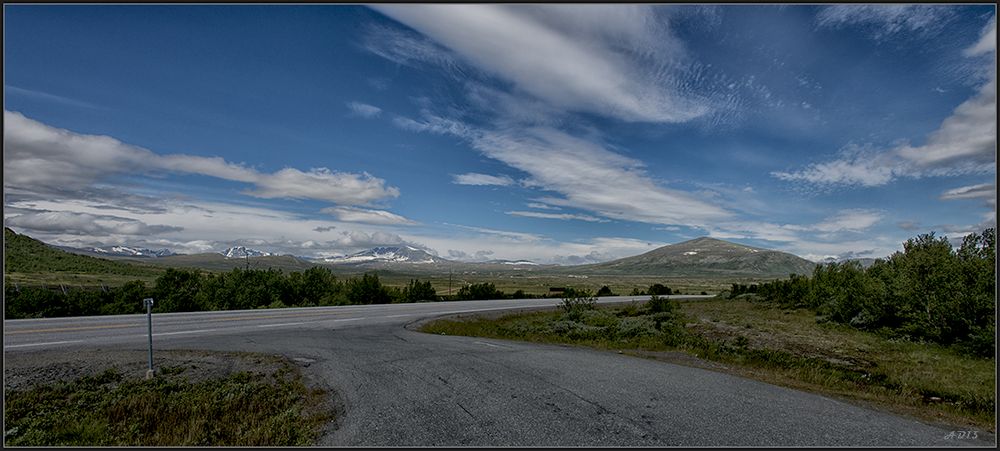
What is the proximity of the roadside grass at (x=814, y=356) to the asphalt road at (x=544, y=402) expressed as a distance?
83.6 inches

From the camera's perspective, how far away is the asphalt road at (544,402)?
20.2ft

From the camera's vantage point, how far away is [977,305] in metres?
17.5

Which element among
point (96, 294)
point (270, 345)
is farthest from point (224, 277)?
point (270, 345)

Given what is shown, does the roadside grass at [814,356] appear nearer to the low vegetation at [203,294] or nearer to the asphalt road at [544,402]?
the asphalt road at [544,402]

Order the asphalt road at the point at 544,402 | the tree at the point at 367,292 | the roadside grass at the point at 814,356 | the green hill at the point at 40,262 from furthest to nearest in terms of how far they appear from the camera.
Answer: the green hill at the point at 40,262 < the tree at the point at 367,292 < the roadside grass at the point at 814,356 < the asphalt road at the point at 544,402

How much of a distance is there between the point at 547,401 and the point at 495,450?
85.1 inches

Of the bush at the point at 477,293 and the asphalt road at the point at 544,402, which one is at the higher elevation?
the asphalt road at the point at 544,402

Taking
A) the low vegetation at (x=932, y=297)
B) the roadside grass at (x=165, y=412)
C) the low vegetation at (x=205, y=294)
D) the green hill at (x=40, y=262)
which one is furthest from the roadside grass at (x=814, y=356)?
the green hill at (x=40, y=262)

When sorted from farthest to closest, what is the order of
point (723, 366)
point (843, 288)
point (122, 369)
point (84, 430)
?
point (843, 288) < point (723, 366) < point (122, 369) < point (84, 430)

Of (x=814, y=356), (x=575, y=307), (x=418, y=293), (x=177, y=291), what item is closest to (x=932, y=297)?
(x=814, y=356)

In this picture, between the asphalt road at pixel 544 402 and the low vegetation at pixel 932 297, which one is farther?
the low vegetation at pixel 932 297

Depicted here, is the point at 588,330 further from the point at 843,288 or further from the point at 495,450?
the point at 843,288

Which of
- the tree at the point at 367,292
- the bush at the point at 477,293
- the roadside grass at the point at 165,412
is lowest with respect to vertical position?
the bush at the point at 477,293

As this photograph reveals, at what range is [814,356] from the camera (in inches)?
628
